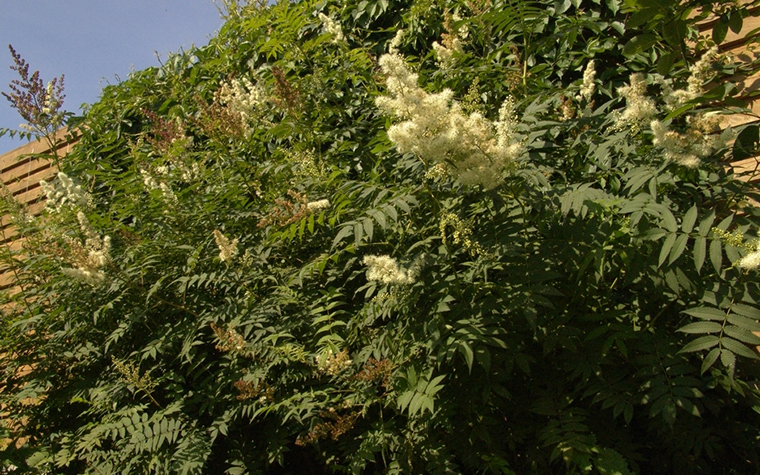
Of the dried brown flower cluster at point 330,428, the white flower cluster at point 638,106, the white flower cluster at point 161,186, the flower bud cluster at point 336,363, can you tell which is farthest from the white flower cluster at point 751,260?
the white flower cluster at point 161,186

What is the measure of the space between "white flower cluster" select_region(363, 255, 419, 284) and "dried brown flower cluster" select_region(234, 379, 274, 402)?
0.76 meters

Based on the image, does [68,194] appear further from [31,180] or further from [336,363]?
[31,180]

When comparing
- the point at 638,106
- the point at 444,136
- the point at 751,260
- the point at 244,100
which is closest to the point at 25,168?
the point at 244,100

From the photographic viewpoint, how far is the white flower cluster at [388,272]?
74.3 inches

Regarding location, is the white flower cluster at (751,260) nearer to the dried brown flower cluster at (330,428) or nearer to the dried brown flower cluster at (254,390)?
the dried brown flower cluster at (330,428)

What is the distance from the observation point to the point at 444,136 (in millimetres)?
1755

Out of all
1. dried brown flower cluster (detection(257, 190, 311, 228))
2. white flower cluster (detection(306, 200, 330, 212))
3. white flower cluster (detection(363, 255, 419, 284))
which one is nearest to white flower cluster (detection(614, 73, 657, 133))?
white flower cluster (detection(363, 255, 419, 284))

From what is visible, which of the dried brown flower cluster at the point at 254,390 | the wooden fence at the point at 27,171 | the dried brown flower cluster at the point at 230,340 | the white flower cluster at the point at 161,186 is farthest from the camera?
the wooden fence at the point at 27,171

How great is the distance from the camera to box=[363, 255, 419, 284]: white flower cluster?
1.89 metres

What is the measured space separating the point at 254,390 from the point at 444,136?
1305mm

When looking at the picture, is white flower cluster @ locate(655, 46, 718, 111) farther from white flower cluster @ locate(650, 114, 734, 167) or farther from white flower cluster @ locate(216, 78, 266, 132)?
white flower cluster @ locate(216, 78, 266, 132)

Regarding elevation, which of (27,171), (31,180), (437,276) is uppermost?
(27,171)

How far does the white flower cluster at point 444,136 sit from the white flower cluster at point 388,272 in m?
0.38

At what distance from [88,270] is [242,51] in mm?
2218
